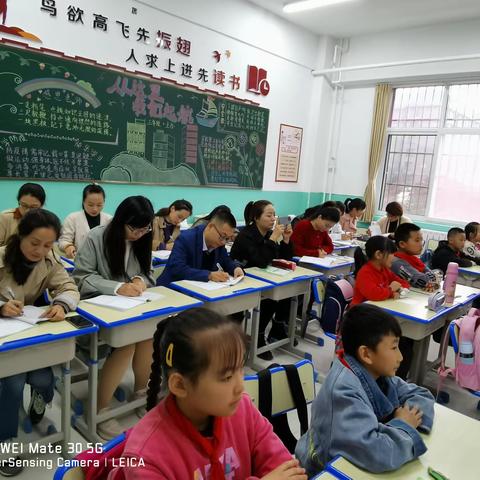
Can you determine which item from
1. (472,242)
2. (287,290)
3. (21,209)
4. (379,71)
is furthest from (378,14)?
(21,209)

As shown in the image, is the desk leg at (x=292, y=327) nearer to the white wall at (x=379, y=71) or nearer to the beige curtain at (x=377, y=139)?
the beige curtain at (x=377, y=139)

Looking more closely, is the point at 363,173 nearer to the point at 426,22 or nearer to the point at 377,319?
the point at 426,22

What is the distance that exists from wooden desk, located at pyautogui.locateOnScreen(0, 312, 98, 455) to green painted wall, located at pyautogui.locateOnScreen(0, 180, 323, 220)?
2480 millimetres

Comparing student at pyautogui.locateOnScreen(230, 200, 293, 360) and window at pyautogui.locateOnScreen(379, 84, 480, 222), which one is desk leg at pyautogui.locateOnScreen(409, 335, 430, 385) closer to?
student at pyautogui.locateOnScreen(230, 200, 293, 360)

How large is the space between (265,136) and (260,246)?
326cm

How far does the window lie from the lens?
6.19 metres

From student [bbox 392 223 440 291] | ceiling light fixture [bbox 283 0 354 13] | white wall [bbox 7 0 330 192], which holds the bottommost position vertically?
student [bbox 392 223 440 291]

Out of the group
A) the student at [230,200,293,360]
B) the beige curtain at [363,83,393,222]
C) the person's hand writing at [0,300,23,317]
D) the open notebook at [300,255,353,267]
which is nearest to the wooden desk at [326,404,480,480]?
the person's hand writing at [0,300,23,317]

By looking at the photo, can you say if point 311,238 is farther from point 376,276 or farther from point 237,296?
point 237,296

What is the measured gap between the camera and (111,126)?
4.45 meters

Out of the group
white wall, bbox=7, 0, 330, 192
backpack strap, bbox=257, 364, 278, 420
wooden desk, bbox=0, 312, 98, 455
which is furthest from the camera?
white wall, bbox=7, 0, 330, 192

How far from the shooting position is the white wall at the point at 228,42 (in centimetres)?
402

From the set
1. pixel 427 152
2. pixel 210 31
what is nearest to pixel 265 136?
pixel 210 31

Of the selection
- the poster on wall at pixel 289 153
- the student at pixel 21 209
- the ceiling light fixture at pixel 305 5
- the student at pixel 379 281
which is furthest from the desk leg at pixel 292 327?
the ceiling light fixture at pixel 305 5
